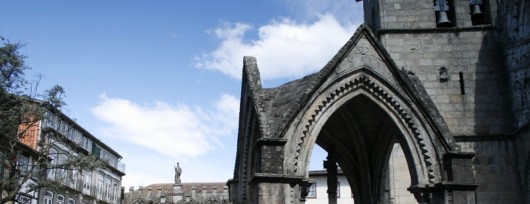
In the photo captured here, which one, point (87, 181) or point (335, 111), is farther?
point (87, 181)

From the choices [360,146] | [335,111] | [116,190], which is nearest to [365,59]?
[335,111]

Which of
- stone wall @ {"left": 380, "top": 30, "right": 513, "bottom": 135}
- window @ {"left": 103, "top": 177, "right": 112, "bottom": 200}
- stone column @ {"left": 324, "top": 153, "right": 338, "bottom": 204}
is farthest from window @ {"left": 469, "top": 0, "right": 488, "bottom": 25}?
window @ {"left": 103, "top": 177, "right": 112, "bottom": 200}

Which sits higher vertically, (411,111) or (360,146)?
(411,111)

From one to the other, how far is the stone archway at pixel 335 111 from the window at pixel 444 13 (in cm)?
590

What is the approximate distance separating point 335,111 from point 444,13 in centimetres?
745

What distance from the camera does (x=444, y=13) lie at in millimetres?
17891

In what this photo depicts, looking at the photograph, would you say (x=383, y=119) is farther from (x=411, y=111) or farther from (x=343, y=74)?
(x=343, y=74)

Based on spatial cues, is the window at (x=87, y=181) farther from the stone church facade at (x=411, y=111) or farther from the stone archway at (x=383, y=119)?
the stone archway at (x=383, y=119)

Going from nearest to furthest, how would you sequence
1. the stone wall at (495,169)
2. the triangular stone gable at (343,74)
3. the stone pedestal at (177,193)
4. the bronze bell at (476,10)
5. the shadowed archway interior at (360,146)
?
the triangular stone gable at (343,74)
the shadowed archway interior at (360,146)
the stone wall at (495,169)
the bronze bell at (476,10)
the stone pedestal at (177,193)

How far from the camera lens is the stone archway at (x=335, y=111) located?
36.5ft

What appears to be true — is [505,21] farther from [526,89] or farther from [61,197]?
[61,197]

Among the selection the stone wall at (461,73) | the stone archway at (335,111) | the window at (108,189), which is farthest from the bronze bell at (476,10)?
the window at (108,189)

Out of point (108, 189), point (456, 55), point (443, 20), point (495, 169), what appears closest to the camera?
point (495, 169)

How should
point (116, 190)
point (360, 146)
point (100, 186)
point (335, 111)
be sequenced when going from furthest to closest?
point (116, 190), point (100, 186), point (360, 146), point (335, 111)
